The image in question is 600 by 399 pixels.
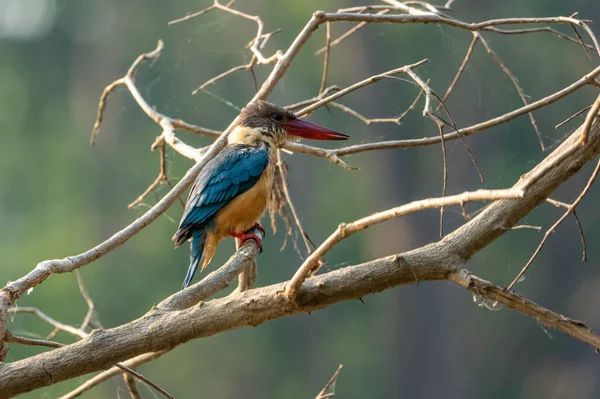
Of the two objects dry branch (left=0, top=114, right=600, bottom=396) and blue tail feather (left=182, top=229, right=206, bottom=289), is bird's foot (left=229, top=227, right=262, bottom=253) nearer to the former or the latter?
blue tail feather (left=182, top=229, right=206, bottom=289)

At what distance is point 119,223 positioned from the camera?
11.5 meters

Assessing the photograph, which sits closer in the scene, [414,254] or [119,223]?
[414,254]

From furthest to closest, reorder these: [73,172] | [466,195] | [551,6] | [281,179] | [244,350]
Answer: [73,172] → [244,350] → [551,6] → [281,179] → [466,195]

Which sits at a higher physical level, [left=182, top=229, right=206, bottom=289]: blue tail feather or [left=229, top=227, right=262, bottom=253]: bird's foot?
[left=182, top=229, right=206, bottom=289]: blue tail feather

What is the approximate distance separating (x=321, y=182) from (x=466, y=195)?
31.1 ft

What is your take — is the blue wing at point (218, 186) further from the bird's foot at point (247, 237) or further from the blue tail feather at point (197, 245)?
the bird's foot at point (247, 237)

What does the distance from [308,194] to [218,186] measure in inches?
302

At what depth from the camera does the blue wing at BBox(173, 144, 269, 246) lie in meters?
3.12

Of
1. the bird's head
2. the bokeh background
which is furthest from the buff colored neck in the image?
the bokeh background

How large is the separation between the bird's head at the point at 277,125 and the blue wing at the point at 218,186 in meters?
0.19

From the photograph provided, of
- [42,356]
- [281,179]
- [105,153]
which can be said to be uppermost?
[105,153]

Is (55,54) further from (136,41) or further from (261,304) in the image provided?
(261,304)

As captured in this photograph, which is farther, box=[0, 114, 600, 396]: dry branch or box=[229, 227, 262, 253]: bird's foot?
box=[229, 227, 262, 253]: bird's foot

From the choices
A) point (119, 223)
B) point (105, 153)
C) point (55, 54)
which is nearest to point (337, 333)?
point (119, 223)
